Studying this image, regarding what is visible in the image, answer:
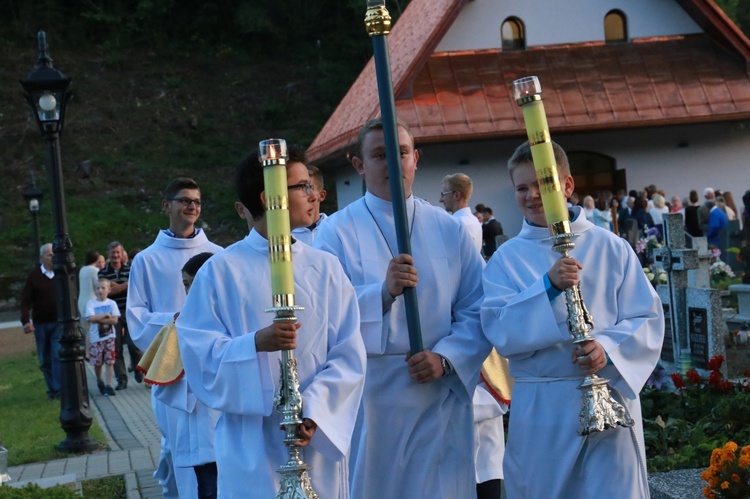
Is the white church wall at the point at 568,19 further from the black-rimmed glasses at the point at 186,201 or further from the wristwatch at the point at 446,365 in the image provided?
the wristwatch at the point at 446,365

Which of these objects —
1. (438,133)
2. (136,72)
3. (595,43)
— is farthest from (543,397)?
(136,72)

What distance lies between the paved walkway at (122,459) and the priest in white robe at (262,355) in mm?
4066

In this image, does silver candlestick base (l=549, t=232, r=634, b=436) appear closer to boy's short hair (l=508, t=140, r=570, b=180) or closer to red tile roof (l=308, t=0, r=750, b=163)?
boy's short hair (l=508, t=140, r=570, b=180)

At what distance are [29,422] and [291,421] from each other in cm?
1045

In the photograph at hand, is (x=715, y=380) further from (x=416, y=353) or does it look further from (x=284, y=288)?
(x=284, y=288)

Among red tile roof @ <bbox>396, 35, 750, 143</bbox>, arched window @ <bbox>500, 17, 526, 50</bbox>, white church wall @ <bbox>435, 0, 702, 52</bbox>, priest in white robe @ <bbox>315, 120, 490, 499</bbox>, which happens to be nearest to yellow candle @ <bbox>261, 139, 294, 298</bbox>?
priest in white robe @ <bbox>315, 120, 490, 499</bbox>

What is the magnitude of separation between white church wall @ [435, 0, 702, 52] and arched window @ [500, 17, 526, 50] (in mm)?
154

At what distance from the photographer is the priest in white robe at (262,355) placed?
441cm

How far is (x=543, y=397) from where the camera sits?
16.3ft

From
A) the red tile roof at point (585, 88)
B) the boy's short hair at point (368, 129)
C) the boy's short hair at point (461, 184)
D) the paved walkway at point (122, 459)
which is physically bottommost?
the paved walkway at point (122, 459)

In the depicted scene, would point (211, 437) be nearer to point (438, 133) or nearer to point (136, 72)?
point (438, 133)

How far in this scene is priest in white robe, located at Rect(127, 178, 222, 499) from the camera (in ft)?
25.4

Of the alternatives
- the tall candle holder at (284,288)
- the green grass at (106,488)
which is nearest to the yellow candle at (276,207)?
the tall candle holder at (284,288)

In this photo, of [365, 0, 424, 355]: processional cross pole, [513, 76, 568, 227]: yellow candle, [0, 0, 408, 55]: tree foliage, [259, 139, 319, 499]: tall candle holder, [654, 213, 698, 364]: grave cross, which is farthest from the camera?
[0, 0, 408, 55]: tree foliage
